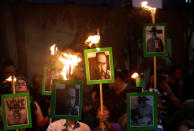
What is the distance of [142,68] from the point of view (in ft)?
25.3

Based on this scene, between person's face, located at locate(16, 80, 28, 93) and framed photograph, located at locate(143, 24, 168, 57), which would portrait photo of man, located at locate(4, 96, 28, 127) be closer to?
person's face, located at locate(16, 80, 28, 93)

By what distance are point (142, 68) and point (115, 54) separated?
0.82m

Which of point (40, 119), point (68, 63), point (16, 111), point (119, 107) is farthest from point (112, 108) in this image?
point (16, 111)

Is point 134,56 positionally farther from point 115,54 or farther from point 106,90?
point 106,90

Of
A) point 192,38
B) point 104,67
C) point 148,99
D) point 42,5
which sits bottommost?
point 148,99

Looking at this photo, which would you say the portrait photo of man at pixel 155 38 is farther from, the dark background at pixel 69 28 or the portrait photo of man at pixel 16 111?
the dark background at pixel 69 28

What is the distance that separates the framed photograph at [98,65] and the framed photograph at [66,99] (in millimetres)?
262

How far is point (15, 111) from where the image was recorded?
10.7 feet

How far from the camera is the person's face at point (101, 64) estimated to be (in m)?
3.42

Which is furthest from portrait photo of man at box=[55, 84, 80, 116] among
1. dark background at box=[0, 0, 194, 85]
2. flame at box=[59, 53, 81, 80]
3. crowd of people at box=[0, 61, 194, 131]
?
dark background at box=[0, 0, 194, 85]

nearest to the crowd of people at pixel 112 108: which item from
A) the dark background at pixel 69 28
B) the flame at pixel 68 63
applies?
the flame at pixel 68 63

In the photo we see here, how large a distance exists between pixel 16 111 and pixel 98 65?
3.35ft

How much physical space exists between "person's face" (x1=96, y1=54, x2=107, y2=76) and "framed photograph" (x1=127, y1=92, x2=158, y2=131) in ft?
1.37

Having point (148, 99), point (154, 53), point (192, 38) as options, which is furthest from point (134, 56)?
point (148, 99)
